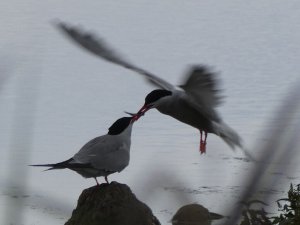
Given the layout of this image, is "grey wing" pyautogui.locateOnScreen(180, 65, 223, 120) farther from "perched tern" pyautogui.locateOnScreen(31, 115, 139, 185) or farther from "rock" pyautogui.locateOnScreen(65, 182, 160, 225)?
"rock" pyautogui.locateOnScreen(65, 182, 160, 225)

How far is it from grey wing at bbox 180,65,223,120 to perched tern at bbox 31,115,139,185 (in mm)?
395

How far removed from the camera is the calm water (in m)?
1.81

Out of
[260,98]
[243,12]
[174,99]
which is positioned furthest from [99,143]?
[243,12]

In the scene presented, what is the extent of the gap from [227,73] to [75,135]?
5.54 meters

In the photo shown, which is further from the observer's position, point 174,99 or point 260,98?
point 260,98

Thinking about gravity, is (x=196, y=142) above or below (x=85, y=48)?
below

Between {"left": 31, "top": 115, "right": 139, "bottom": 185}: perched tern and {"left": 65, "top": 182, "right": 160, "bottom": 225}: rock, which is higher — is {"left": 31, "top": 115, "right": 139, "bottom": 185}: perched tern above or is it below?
above

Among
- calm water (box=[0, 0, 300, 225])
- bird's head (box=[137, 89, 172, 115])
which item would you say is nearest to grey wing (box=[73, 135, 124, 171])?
calm water (box=[0, 0, 300, 225])

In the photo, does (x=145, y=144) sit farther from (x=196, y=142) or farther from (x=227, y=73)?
(x=227, y=73)

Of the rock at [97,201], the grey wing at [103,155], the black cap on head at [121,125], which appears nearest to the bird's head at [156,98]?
the black cap on head at [121,125]

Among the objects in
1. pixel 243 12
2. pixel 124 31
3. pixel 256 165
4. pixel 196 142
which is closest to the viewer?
pixel 256 165

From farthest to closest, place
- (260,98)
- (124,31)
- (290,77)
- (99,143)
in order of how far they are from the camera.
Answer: (124,31), (290,77), (260,98), (99,143)

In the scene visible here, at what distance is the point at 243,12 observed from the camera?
74.5 feet

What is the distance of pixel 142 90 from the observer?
1085 centimetres
